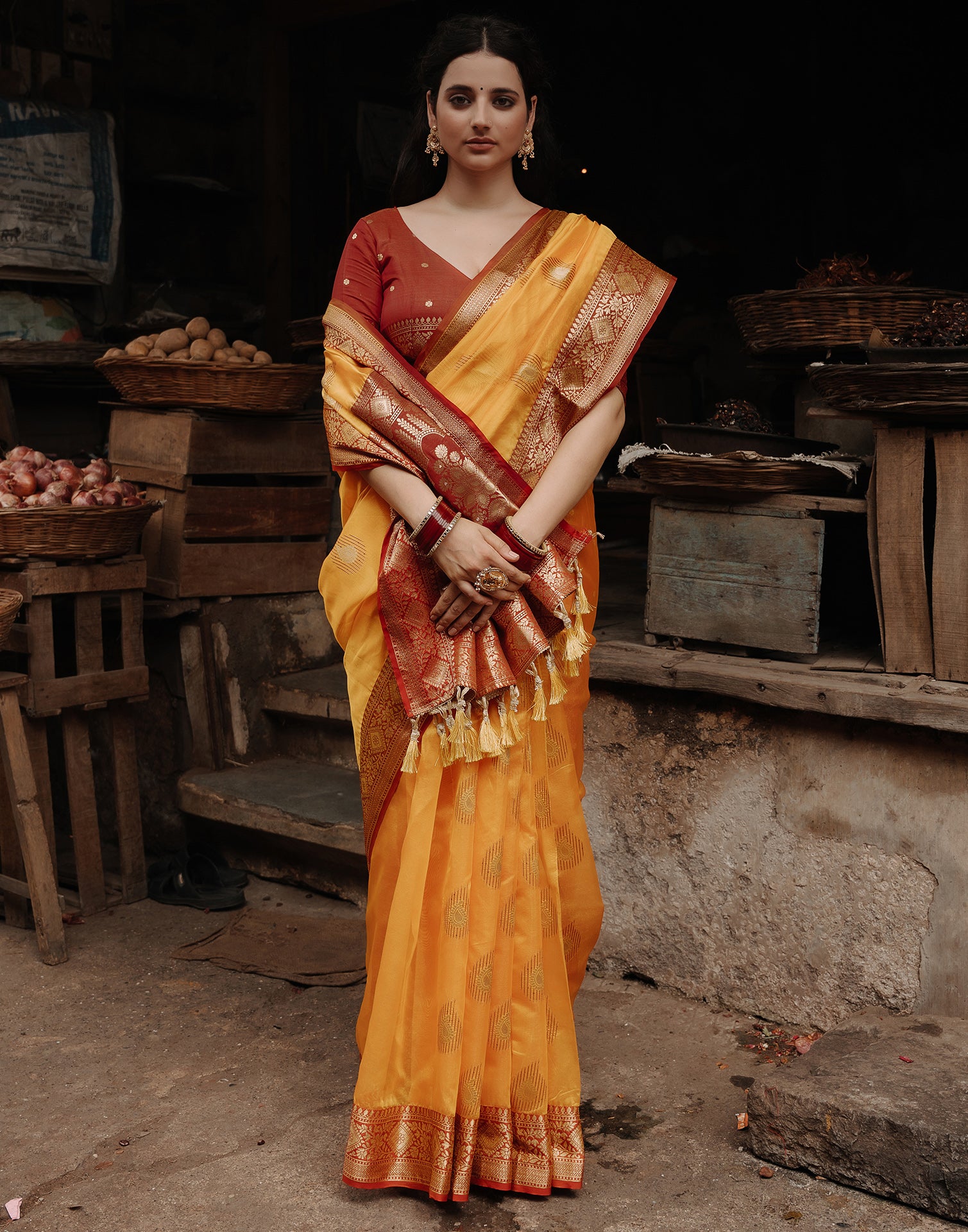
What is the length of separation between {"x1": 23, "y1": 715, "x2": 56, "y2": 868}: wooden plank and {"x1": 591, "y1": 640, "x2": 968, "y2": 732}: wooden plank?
1713mm

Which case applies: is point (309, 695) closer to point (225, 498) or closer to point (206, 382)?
point (225, 498)

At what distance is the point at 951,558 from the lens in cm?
282

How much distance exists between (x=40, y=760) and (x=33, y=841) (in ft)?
1.00

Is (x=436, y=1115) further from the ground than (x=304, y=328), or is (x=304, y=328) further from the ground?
(x=304, y=328)

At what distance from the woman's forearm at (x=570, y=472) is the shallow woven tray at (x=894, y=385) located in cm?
68

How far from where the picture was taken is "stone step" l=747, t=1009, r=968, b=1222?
2.29 metres

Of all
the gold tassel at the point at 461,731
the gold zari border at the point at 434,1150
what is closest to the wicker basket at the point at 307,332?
the gold tassel at the point at 461,731

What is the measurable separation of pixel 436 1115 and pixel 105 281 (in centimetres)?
388

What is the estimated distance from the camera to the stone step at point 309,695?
419 centimetres

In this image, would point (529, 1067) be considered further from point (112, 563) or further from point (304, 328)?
point (304, 328)

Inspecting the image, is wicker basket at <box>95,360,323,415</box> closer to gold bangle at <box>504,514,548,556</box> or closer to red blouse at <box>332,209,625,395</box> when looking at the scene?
red blouse at <box>332,209,625,395</box>

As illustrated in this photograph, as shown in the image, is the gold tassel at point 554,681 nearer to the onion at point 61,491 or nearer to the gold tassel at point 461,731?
the gold tassel at point 461,731

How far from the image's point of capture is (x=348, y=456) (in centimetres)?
231

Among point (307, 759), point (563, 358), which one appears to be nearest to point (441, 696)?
point (563, 358)
